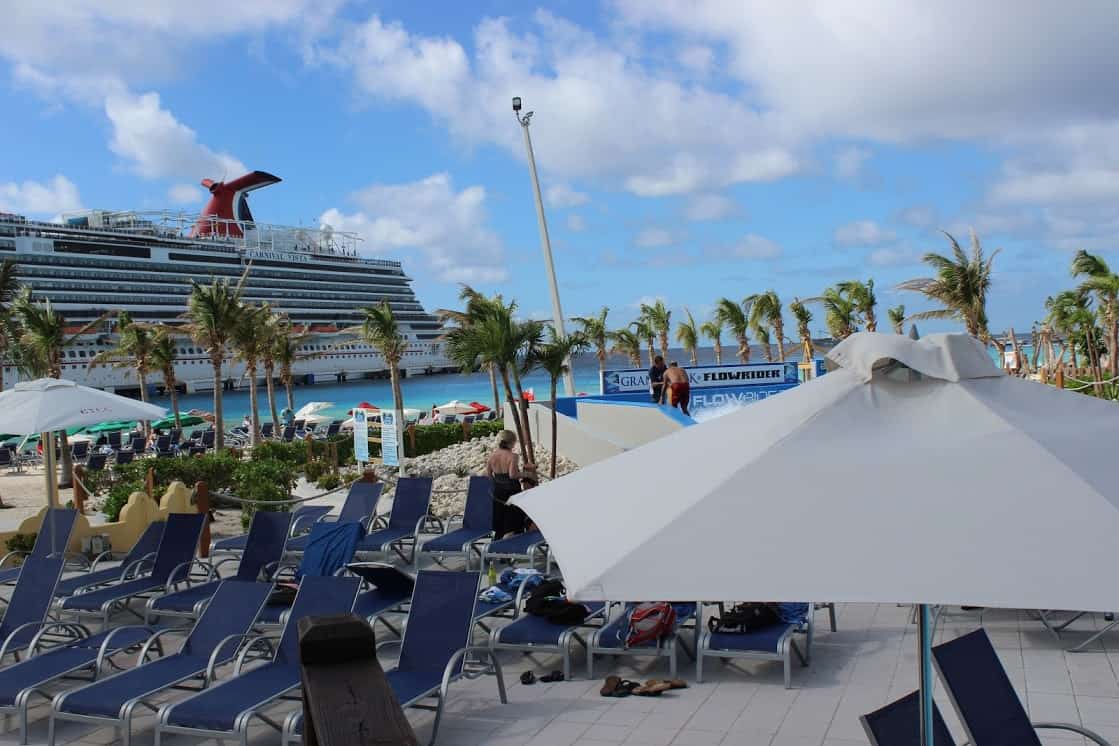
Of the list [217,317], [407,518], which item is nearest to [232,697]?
[407,518]

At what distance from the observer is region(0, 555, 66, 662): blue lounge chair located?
21.8 feet

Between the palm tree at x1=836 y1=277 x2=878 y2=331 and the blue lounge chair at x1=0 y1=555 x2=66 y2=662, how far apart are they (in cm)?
2318

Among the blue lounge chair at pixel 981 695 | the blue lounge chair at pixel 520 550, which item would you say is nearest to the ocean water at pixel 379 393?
the blue lounge chair at pixel 520 550

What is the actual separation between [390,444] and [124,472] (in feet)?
14.0

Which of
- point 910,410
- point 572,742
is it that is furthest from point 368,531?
point 910,410

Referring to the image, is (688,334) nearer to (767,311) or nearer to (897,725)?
(767,311)

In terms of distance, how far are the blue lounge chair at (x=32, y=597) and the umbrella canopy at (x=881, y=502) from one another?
538 centimetres

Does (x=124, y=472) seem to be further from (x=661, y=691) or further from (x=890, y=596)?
(x=890, y=596)

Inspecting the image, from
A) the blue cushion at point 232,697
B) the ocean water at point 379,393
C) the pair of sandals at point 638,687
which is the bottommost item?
the ocean water at point 379,393

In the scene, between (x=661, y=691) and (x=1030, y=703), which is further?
(x=661, y=691)

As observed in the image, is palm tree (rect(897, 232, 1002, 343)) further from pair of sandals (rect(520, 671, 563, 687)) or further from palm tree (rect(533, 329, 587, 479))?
pair of sandals (rect(520, 671, 563, 687))

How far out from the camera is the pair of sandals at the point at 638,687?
5.48 meters

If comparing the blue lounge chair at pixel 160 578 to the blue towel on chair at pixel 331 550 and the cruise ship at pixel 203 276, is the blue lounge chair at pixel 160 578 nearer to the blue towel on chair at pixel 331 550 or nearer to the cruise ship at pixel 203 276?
the blue towel on chair at pixel 331 550

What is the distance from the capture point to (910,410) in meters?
2.51
